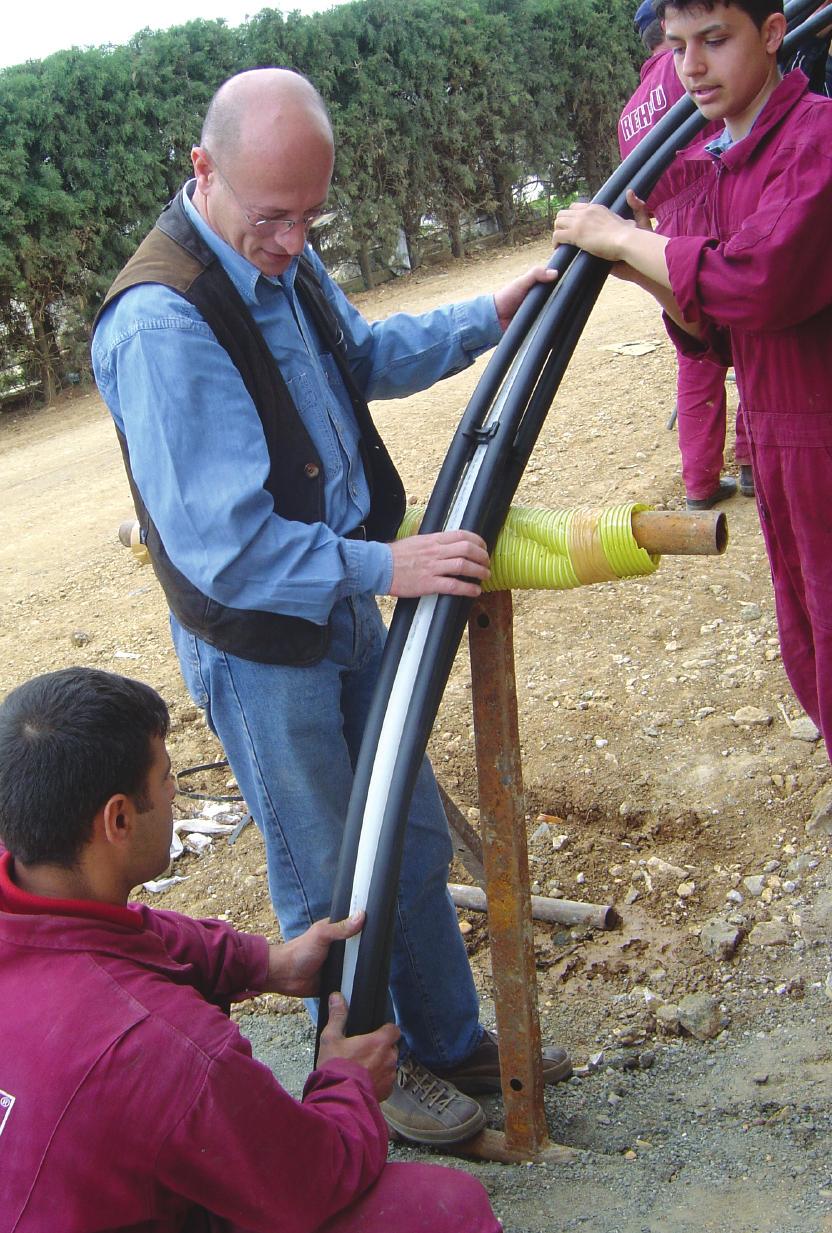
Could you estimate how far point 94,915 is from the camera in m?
1.65

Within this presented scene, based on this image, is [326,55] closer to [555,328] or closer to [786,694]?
[786,694]

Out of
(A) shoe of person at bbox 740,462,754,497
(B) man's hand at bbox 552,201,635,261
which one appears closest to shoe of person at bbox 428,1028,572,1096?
(B) man's hand at bbox 552,201,635,261

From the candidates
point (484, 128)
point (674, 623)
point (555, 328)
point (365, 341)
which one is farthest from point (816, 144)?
point (484, 128)

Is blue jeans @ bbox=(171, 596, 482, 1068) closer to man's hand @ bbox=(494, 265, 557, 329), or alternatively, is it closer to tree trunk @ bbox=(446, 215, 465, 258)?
man's hand @ bbox=(494, 265, 557, 329)

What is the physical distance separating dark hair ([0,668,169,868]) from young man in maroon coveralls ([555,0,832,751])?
4.17 ft

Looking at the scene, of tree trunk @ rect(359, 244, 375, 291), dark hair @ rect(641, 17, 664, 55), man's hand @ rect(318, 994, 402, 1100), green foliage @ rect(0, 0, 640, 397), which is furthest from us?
tree trunk @ rect(359, 244, 375, 291)

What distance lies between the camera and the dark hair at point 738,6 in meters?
2.14

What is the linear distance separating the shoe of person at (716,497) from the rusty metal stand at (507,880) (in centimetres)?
350

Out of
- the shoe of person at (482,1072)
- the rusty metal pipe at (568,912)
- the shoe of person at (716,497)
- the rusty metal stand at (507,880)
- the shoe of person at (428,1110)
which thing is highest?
the rusty metal stand at (507,880)

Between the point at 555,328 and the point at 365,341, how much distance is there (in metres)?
0.51

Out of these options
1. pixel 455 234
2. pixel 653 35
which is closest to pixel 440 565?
pixel 653 35

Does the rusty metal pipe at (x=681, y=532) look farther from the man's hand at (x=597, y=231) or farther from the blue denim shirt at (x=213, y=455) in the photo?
the man's hand at (x=597, y=231)

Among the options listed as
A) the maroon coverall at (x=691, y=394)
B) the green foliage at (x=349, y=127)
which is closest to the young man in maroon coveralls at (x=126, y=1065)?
the maroon coverall at (x=691, y=394)

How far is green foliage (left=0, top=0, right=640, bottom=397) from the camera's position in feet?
35.3
